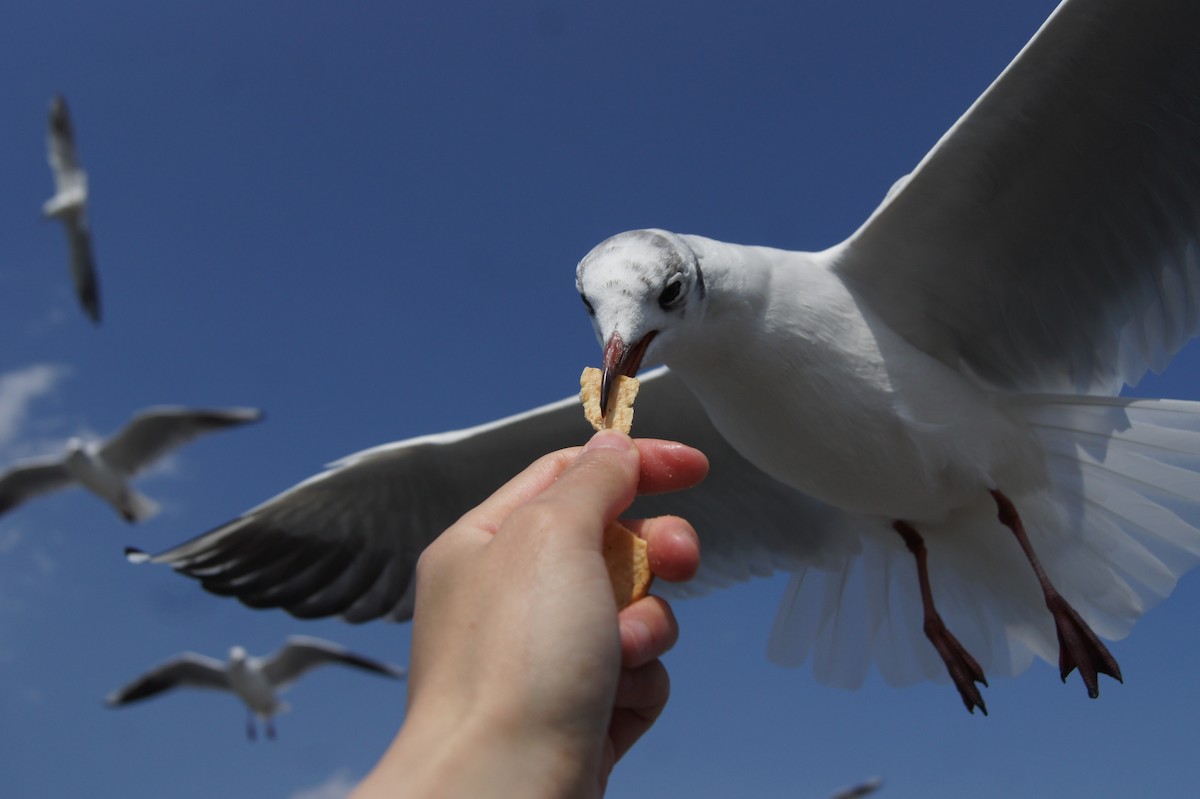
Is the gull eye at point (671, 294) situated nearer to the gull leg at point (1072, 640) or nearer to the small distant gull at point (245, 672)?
the gull leg at point (1072, 640)

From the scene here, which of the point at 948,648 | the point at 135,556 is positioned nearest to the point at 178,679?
the point at 135,556

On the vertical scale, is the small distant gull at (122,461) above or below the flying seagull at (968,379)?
below

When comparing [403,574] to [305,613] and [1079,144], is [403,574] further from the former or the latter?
[1079,144]

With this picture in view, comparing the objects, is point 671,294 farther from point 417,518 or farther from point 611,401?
point 417,518

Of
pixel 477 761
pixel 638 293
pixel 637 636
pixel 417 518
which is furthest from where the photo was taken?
pixel 417 518

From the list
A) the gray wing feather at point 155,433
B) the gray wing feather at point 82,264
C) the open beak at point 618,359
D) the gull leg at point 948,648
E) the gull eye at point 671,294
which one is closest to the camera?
the open beak at point 618,359

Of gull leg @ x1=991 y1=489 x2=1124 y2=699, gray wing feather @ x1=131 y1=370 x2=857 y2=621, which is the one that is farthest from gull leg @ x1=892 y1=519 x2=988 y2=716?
gray wing feather @ x1=131 y1=370 x2=857 y2=621

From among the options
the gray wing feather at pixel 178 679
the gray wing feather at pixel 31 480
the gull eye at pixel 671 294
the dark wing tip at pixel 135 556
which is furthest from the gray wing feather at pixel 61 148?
the gull eye at pixel 671 294

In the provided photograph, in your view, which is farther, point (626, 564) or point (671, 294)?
point (671, 294)
